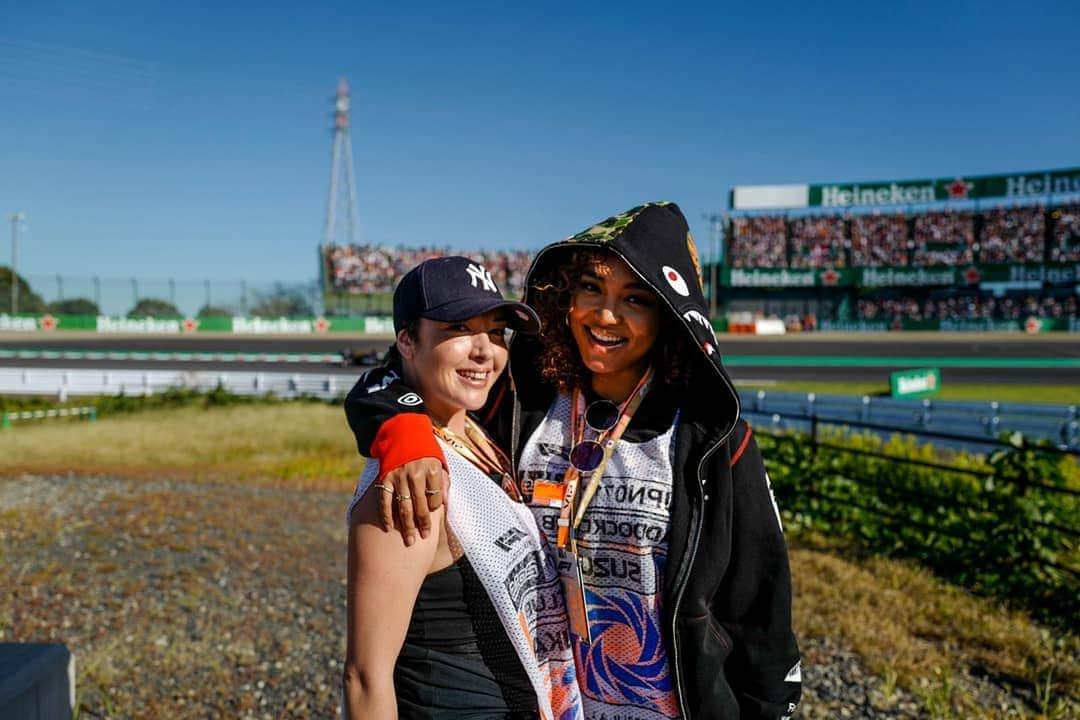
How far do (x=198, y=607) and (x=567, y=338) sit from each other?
5022 mm

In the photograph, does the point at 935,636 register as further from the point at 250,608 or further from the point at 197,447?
the point at 197,447

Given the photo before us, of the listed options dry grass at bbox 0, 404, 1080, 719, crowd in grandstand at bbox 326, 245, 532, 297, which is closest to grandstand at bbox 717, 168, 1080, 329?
crowd in grandstand at bbox 326, 245, 532, 297

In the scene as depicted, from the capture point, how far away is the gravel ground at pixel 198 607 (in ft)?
14.8

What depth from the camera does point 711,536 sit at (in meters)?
1.93

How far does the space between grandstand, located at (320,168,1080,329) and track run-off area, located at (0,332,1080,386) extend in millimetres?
6969

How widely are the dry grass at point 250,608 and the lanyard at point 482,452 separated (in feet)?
10.7

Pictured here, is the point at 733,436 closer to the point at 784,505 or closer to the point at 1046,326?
the point at 784,505

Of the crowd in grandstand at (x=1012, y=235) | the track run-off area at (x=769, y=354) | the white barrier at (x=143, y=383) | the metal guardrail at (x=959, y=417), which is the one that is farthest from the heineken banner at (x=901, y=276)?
the metal guardrail at (x=959, y=417)

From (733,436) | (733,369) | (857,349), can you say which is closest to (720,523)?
(733,436)

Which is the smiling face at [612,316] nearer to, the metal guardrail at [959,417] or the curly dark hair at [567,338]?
the curly dark hair at [567,338]

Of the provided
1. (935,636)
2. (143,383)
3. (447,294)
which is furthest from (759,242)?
(447,294)

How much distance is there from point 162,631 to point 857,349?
3959cm

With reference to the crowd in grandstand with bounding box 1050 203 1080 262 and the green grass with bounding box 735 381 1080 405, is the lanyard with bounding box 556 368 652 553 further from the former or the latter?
the crowd in grandstand with bounding box 1050 203 1080 262

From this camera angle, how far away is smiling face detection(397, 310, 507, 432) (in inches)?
76.9
